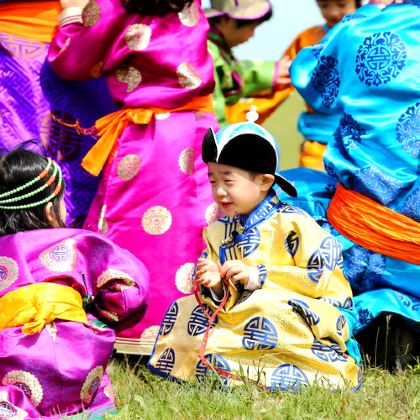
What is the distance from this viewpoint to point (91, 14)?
13.4 ft

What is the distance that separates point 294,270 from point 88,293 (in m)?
0.72

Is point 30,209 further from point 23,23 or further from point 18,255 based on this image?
point 23,23

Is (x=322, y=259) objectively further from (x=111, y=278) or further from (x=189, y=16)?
(x=189, y=16)

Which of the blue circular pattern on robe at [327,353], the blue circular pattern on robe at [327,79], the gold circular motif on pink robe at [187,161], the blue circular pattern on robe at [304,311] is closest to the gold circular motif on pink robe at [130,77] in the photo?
the gold circular motif on pink robe at [187,161]

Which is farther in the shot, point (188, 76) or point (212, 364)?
point (188, 76)

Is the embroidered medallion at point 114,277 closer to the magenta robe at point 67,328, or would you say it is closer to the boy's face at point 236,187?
the magenta robe at point 67,328

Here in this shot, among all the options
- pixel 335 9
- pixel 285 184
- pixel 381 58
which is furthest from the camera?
pixel 335 9

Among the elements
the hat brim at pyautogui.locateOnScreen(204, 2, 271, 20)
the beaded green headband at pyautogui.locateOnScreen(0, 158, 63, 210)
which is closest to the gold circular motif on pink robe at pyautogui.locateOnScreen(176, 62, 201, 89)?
the beaded green headband at pyautogui.locateOnScreen(0, 158, 63, 210)

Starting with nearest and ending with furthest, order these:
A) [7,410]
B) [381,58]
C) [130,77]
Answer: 1. [7,410]
2. [381,58]
3. [130,77]

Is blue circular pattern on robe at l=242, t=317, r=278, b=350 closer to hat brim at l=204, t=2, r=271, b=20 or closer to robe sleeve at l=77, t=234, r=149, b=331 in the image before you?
robe sleeve at l=77, t=234, r=149, b=331

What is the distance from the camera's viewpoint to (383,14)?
379 centimetres

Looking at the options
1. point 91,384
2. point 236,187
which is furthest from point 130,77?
point 91,384

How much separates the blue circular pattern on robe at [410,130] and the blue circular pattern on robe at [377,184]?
5.2 inches

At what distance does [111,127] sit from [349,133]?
1048 millimetres
